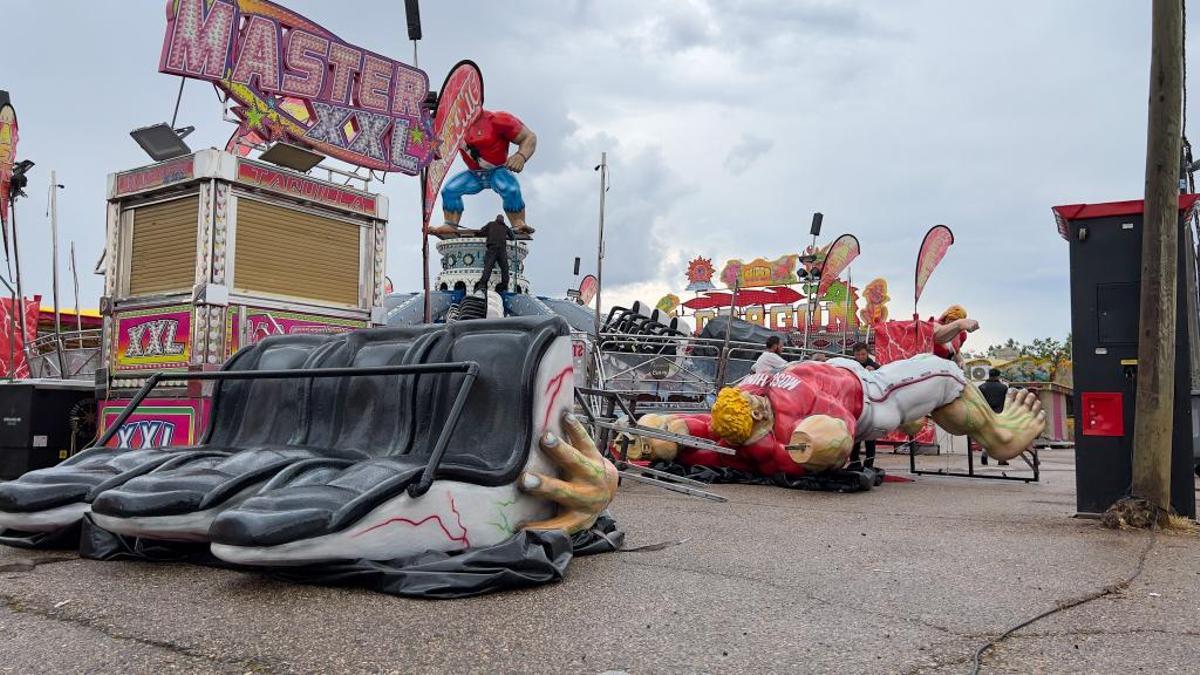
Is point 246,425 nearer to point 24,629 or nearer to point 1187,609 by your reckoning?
point 24,629

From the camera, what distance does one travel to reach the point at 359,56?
11148 mm

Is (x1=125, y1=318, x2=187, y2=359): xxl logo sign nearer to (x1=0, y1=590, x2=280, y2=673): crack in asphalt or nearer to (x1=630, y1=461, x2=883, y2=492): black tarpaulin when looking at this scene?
(x1=630, y1=461, x2=883, y2=492): black tarpaulin

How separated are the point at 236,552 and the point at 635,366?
30.5 ft

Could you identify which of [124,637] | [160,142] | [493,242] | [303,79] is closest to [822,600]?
[124,637]

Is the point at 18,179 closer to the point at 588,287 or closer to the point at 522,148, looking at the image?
the point at 522,148

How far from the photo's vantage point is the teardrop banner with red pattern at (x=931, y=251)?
19.2 meters

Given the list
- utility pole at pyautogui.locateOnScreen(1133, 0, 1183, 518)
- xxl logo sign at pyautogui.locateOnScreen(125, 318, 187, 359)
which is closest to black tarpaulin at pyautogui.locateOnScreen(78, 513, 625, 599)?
utility pole at pyautogui.locateOnScreen(1133, 0, 1183, 518)

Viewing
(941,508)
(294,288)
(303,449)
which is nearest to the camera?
(303,449)

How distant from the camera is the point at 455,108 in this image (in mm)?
11234

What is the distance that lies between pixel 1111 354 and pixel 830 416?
9.53 ft

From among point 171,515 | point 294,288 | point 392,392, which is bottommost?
point 171,515

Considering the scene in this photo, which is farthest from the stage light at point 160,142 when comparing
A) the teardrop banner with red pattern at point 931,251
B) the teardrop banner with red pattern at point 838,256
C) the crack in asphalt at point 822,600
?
the teardrop banner with red pattern at point 838,256

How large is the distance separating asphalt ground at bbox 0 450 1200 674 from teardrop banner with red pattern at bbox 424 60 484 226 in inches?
281

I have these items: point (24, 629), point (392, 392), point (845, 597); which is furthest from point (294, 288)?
point (845, 597)
